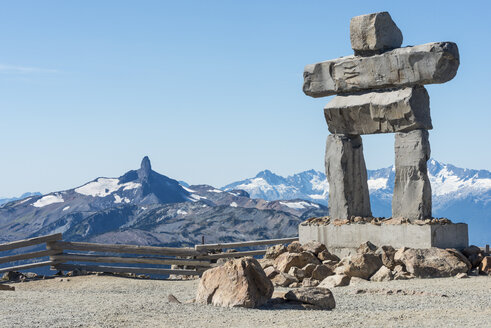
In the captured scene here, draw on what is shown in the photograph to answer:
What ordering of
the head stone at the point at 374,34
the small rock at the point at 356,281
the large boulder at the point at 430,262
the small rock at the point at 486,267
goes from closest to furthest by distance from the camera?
1. the small rock at the point at 356,281
2. the large boulder at the point at 430,262
3. the small rock at the point at 486,267
4. the head stone at the point at 374,34

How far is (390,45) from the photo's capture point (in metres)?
17.0

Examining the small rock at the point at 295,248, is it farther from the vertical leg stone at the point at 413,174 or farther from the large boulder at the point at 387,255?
the vertical leg stone at the point at 413,174

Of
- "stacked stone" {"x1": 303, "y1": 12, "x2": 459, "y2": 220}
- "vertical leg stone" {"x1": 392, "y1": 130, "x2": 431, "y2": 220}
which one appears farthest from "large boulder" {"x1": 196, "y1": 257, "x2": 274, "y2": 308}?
"stacked stone" {"x1": 303, "y1": 12, "x2": 459, "y2": 220}

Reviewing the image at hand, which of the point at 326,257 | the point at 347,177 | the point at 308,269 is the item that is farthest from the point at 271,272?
Result: the point at 347,177

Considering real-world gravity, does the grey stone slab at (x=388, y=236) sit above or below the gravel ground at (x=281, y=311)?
above

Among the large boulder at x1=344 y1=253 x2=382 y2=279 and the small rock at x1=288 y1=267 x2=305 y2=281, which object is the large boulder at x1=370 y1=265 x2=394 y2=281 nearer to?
the large boulder at x1=344 y1=253 x2=382 y2=279

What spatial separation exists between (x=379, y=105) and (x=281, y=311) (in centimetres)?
754

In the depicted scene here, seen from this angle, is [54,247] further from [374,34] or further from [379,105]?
[374,34]

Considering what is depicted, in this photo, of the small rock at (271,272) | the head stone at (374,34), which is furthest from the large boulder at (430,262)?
the head stone at (374,34)

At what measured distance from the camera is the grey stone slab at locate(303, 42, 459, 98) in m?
16.0

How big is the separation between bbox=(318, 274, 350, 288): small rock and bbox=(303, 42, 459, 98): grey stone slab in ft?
15.2

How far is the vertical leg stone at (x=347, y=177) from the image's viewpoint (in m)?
17.9

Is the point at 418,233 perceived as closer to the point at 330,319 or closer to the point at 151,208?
the point at 330,319

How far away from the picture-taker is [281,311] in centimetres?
1043
